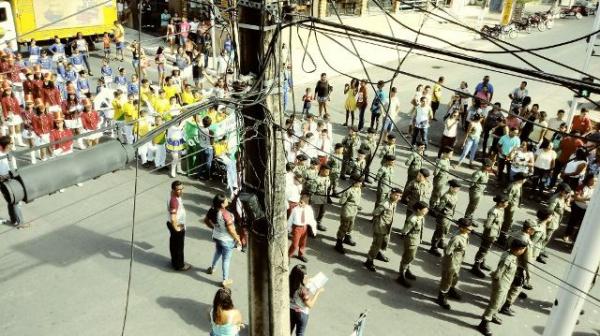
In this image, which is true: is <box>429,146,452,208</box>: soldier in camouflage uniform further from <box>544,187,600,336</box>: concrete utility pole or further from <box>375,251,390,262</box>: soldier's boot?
<box>544,187,600,336</box>: concrete utility pole

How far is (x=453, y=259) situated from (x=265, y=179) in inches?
166

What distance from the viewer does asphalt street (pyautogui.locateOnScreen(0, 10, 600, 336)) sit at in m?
7.55

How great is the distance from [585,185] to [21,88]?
47.1 feet

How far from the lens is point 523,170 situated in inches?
448

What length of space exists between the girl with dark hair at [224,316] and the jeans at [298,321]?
37.3 inches

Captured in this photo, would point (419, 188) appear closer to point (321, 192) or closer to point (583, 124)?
point (321, 192)

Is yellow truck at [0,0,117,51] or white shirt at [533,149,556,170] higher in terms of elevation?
yellow truck at [0,0,117,51]

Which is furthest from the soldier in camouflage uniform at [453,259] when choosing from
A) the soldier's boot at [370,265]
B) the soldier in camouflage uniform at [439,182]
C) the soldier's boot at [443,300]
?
the soldier in camouflage uniform at [439,182]

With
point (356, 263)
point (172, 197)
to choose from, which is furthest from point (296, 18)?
point (356, 263)

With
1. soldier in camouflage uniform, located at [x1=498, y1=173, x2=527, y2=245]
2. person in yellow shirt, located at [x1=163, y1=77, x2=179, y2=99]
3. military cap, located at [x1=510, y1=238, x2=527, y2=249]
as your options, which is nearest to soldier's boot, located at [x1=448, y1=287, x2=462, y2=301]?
military cap, located at [x1=510, y1=238, x2=527, y2=249]

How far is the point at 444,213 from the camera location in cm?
899

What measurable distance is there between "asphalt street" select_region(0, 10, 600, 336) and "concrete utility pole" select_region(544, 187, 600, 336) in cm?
40

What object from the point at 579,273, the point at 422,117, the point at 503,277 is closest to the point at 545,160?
the point at 422,117

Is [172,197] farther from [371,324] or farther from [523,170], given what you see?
[523,170]
